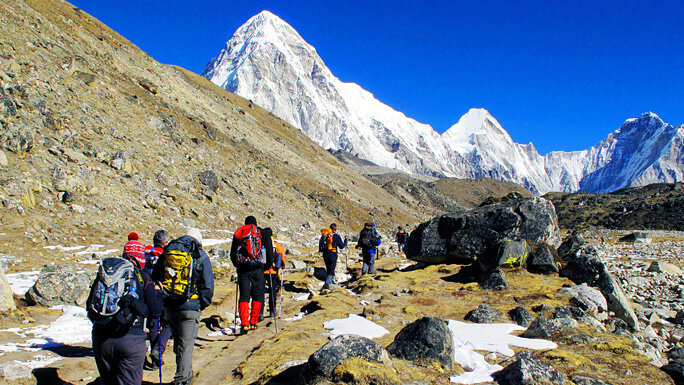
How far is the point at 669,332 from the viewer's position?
→ 34.7 feet

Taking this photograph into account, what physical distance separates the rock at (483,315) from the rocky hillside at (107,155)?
14.6 m

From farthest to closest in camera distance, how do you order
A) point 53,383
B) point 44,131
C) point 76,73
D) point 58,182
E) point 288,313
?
point 76,73 < point 44,131 < point 58,182 < point 288,313 < point 53,383

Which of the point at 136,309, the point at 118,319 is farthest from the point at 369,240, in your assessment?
the point at 118,319

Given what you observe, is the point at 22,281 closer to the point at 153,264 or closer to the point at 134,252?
the point at 153,264

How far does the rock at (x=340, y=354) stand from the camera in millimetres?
4988

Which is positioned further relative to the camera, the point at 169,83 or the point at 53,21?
the point at 169,83

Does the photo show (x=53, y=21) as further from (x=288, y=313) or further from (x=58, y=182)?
(x=288, y=313)

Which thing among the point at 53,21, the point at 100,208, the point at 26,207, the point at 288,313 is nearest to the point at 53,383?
the point at 288,313

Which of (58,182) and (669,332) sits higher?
(58,182)

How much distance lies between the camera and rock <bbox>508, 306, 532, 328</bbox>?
364 inches

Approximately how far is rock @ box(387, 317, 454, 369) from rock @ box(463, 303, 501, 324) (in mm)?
3610

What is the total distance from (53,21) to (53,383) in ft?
136

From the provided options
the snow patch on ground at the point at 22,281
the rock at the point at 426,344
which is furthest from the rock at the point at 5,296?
the rock at the point at 426,344

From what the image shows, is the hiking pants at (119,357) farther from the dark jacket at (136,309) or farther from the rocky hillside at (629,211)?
the rocky hillside at (629,211)
